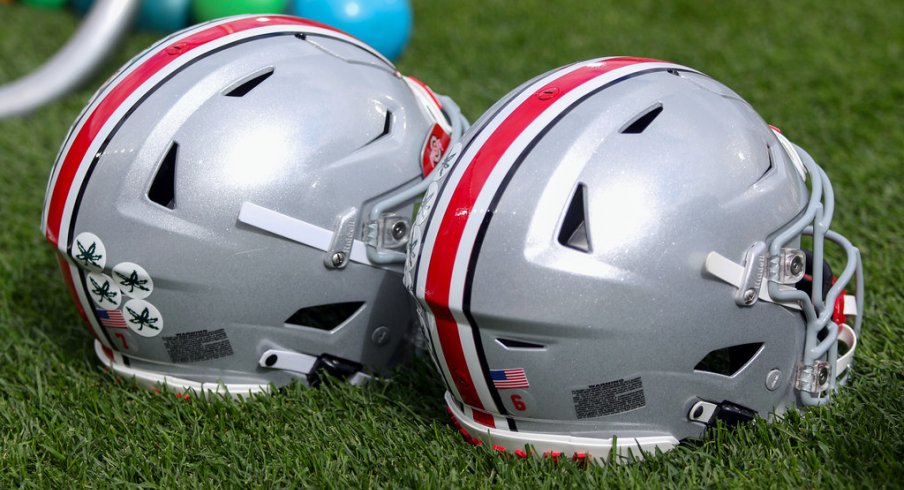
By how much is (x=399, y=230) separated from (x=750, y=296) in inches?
38.3

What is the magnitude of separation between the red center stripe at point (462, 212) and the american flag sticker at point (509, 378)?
71 millimetres

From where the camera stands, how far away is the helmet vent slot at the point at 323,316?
3055 mm

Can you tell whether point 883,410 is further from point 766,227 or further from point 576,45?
point 576,45

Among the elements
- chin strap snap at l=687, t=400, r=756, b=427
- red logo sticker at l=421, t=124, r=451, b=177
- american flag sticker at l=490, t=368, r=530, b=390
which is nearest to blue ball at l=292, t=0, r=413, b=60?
red logo sticker at l=421, t=124, r=451, b=177

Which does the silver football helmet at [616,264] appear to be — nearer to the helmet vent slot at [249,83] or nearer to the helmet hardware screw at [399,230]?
the helmet hardware screw at [399,230]

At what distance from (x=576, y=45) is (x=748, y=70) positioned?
1.04 metres

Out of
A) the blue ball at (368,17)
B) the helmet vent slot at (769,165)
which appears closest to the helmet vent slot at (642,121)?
the helmet vent slot at (769,165)

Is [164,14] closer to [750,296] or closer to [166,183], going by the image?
[166,183]

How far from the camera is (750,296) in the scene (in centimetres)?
240

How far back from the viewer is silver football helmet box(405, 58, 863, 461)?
2318 mm

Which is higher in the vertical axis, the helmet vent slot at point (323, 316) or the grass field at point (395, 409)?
the helmet vent slot at point (323, 316)

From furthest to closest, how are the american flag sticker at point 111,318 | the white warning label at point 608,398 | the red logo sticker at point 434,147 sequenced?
the red logo sticker at point 434,147
the american flag sticker at point 111,318
the white warning label at point 608,398

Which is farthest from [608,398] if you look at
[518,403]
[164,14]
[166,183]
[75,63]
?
[164,14]

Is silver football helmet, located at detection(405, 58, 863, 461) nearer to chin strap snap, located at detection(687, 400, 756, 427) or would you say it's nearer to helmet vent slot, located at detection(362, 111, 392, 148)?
chin strap snap, located at detection(687, 400, 756, 427)
